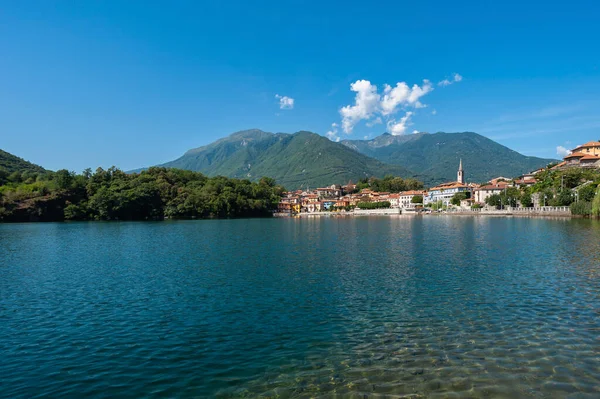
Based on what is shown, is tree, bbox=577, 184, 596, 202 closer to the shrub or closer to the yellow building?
the shrub

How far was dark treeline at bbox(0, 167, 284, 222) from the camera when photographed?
96.1m

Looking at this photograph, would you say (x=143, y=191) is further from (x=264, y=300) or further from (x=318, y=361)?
(x=318, y=361)

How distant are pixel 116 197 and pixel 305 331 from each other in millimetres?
103670

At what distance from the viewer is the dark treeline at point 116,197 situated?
9612 cm

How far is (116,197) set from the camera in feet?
334

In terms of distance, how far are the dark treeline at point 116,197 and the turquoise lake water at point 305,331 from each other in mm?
87258

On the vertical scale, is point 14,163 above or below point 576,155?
above

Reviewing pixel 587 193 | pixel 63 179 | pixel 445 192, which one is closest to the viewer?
pixel 587 193

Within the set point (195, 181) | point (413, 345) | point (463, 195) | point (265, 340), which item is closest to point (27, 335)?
point (265, 340)

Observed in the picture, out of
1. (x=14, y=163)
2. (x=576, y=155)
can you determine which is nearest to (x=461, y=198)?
(x=576, y=155)

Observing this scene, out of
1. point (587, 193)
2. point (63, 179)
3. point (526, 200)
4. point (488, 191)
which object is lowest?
point (526, 200)

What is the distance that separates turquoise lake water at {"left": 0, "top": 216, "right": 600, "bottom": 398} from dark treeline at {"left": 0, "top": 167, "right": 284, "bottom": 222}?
87258 millimetres

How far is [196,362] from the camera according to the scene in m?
10.0

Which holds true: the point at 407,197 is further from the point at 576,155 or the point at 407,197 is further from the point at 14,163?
the point at 14,163
